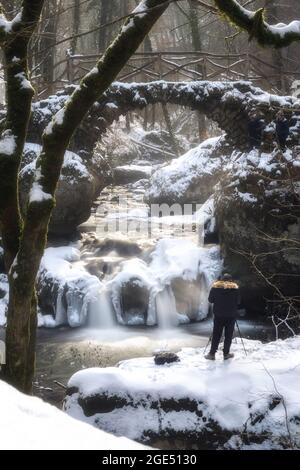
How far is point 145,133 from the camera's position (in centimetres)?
2831

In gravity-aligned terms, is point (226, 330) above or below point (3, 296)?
above

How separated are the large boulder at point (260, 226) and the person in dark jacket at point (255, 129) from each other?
3.15ft

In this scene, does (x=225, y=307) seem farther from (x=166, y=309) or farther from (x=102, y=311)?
(x=102, y=311)

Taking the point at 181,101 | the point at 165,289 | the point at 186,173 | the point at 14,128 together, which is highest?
the point at 181,101

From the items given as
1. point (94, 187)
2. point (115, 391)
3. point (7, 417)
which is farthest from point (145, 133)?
point (7, 417)

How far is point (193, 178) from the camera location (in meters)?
18.4

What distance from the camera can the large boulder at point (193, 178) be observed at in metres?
18.2

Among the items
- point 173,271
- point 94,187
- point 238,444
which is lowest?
point 238,444

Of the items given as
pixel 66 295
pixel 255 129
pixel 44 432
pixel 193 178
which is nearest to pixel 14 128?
pixel 44 432

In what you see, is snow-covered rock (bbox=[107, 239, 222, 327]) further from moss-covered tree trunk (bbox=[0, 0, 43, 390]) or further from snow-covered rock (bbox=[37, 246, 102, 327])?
moss-covered tree trunk (bbox=[0, 0, 43, 390])

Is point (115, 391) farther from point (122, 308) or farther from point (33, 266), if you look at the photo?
point (122, 308)

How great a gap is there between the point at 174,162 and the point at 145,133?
8.72 metres

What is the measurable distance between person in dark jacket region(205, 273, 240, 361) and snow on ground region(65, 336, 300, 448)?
0.48m

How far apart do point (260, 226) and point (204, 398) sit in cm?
674
